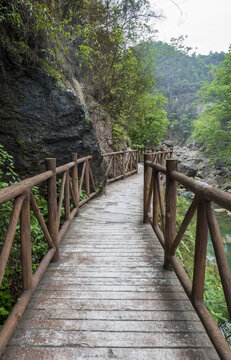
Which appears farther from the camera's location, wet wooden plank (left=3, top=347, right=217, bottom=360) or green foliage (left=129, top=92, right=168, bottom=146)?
green foliage (left=129, top=92, right=168, bottom=146)

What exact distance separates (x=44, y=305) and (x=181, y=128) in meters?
49.6

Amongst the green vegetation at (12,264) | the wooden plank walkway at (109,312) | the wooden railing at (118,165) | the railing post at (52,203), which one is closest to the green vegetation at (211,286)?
the wooden plank walkway at (109,312)

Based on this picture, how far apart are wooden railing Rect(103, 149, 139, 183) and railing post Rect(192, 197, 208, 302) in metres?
5.69

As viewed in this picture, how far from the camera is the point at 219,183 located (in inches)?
717

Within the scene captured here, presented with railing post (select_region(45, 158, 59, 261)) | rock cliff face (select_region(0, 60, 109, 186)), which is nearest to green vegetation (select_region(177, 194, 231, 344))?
railing post (select_region(45, 158, 59, 261))

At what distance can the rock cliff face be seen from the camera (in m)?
4.03

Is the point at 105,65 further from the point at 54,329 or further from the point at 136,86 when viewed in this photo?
the point at 54,329

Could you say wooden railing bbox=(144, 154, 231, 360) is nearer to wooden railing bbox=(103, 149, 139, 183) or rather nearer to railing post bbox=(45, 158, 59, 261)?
railing post bbox=(45, 158, 59, 261)

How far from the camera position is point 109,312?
1.88m

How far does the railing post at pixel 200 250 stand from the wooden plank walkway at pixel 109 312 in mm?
268

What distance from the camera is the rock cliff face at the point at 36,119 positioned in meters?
4.03

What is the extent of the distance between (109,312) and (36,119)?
12.3ft

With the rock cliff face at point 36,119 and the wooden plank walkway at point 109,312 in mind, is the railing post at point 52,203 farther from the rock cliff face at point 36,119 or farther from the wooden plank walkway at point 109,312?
the rock cliff face at point 36,119

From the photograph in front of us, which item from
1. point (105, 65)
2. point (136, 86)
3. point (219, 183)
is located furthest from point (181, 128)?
point (105, 65)
